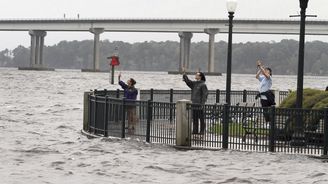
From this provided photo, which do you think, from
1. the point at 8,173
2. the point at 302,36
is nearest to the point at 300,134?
the point at 302,36

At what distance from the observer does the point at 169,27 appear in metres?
128

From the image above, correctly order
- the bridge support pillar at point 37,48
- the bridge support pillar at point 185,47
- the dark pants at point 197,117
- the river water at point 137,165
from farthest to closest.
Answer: the bridge support pillar at point 37,48 < the bridge support pillar at point 185,47 < the dark pants at point 197,117 < the river water at point 137,165

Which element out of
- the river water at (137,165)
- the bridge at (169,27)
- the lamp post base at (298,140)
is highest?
the bridge at (169,27)

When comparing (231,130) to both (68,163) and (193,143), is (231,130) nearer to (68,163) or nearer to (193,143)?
(193,143)

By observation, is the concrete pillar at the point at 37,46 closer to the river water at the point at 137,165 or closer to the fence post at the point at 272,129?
the river water at the point at 137,165

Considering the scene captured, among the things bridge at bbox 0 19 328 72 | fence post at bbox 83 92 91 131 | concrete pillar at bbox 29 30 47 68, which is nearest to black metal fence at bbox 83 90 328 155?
fence post at bbox 83 92 91 131

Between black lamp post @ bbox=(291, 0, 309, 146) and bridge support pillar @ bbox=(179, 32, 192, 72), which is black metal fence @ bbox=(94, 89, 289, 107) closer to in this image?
black lamp post @ bbox=(291, 0, 309, 146)

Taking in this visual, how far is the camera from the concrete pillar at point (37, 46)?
14638 cm

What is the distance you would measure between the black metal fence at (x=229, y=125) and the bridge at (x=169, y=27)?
321 ft

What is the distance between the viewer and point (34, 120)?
33.2 m

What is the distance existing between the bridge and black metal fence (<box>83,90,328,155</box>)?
321 feet

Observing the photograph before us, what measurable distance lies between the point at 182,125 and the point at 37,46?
134m

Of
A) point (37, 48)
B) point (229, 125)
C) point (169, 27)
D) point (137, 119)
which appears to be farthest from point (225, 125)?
point (37, 48)

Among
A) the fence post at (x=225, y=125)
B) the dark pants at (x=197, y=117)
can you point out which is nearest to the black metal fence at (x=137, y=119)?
the dark pants at (x=197, y=117)
